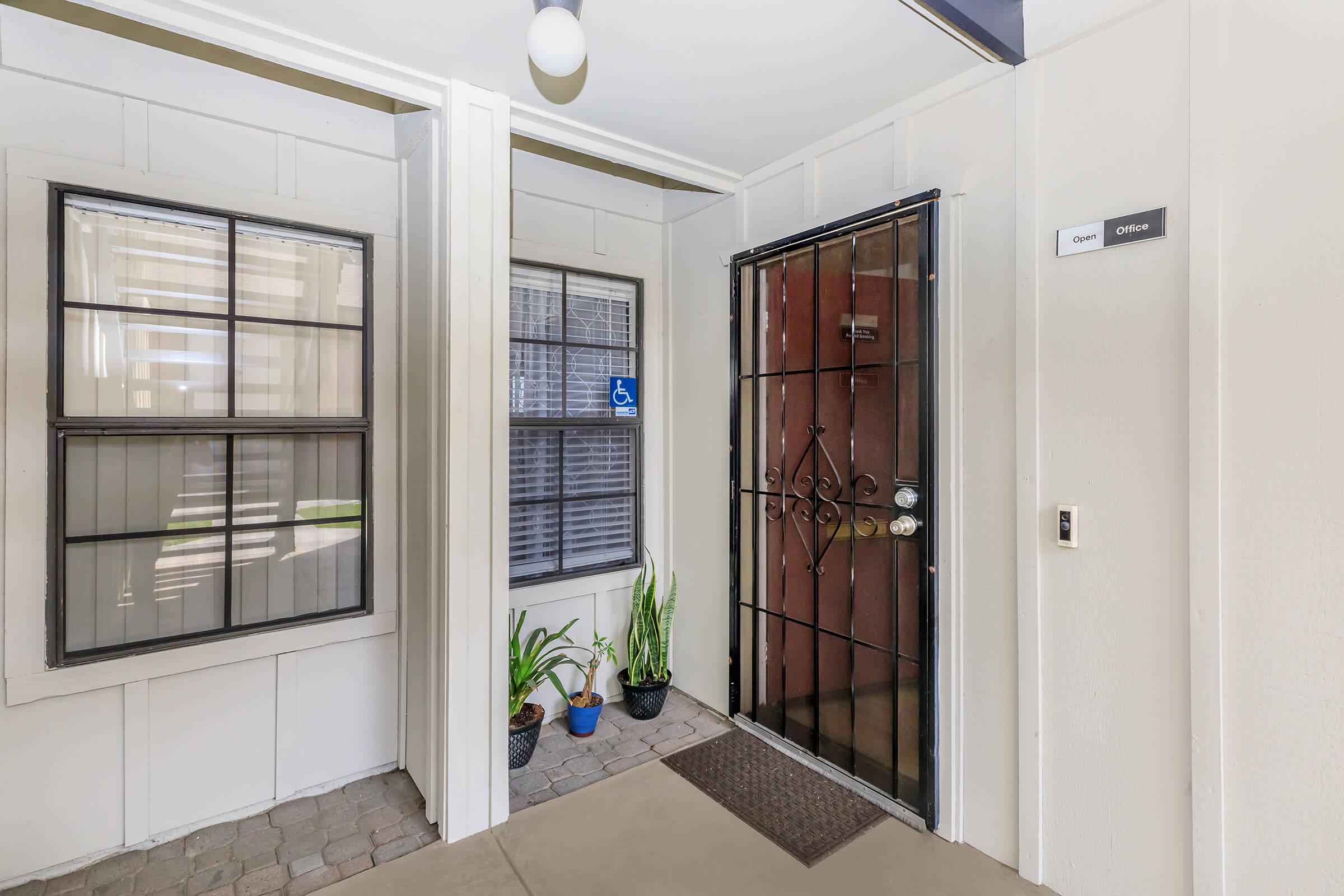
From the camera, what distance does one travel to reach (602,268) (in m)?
3.31

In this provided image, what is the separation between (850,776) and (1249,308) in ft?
6.96

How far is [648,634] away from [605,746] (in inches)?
23.9

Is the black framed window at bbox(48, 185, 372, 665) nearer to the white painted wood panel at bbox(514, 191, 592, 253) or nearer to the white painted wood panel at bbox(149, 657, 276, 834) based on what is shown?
the white painted wood panel at bbox(149, 657, 276, 834)

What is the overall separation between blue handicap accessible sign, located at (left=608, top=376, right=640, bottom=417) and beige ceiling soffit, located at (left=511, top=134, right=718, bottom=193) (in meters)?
1.07

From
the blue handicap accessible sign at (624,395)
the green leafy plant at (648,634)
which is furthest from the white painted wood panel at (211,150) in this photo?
the green leafy plant at (648,634)

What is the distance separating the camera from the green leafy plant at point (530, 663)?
2.75 m

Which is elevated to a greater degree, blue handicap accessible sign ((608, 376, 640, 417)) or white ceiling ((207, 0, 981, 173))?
white ceiling ((207, 0, 981, 173))

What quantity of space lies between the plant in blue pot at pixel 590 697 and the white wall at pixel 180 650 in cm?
82

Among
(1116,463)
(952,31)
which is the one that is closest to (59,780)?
(1116,463)

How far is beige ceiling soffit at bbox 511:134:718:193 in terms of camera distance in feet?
9.64

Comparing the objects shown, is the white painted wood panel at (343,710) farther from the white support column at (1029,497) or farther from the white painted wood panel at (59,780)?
the white support column at (1029,497)

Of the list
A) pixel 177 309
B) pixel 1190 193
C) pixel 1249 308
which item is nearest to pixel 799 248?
pixel 1190 193

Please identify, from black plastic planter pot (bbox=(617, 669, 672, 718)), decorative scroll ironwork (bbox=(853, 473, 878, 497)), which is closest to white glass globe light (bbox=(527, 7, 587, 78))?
decorative scroll ironwork (bbox=(853, 473, 878, 497))

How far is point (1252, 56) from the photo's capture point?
1.54 m
